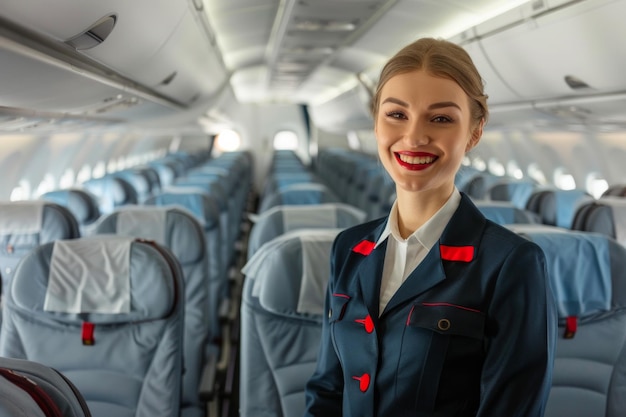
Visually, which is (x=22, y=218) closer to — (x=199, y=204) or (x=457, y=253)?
(x=199, y=204)

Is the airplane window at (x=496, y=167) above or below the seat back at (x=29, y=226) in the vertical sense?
below

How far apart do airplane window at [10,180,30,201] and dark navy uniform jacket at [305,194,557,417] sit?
6.29 metres

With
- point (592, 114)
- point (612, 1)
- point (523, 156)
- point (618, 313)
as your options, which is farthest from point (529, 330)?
point (523, 156)

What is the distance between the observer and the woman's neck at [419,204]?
4.50ft

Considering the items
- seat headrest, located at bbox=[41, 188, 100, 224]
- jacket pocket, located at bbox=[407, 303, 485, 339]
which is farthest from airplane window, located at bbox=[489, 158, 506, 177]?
jacket pocket, located at bbox=[407, 303, 485, 339]

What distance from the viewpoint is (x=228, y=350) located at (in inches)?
186

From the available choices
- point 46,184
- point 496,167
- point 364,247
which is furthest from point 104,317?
→ point 496,167

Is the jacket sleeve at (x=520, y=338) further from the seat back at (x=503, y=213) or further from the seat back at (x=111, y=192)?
the seat back at (x=111, y=192)

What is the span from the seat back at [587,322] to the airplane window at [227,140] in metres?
17.9

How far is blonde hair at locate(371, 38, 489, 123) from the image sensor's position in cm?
129

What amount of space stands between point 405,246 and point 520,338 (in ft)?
1.10

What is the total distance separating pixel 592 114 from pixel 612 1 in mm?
1891

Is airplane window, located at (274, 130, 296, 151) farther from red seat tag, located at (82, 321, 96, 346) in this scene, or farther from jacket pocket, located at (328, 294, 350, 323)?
jacket pocket, located at (328, 294, 350, 323)

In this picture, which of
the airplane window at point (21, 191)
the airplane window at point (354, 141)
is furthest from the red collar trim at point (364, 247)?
the airplane window at point (354, 141)
